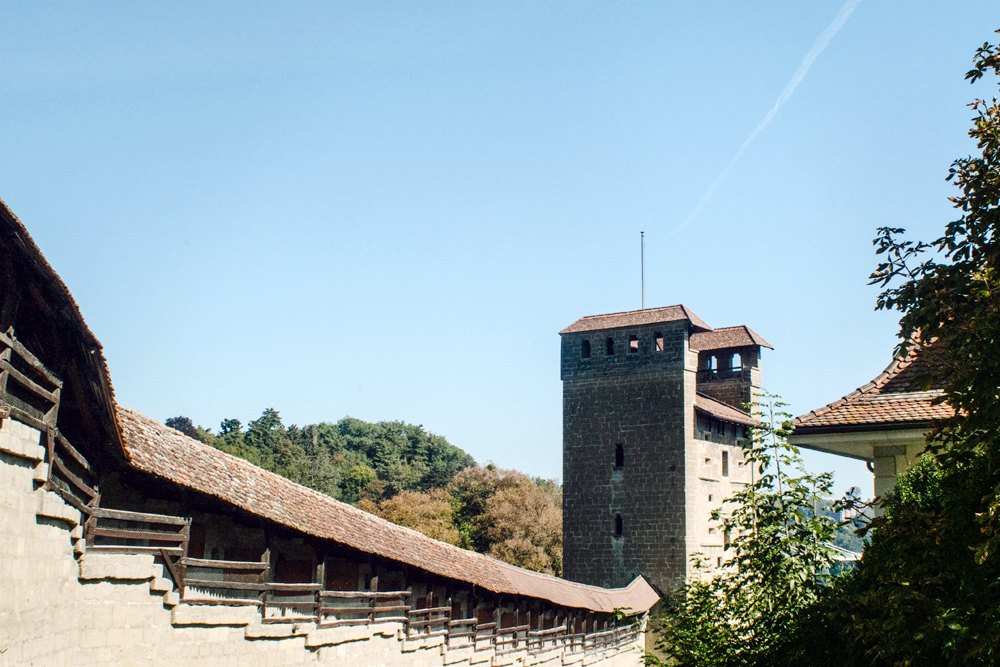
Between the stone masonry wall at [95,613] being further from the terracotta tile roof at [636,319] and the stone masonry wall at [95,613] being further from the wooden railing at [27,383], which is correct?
the terracotta tile roof at [636,319]

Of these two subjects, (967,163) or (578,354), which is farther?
(578,354)

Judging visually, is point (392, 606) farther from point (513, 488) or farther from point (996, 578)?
point (513, 488)

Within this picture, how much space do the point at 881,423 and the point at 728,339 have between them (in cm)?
2698

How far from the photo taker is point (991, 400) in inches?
247

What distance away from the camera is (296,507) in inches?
555

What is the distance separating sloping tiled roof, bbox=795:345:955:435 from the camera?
1100 centimetres

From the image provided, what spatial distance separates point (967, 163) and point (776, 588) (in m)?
4.88

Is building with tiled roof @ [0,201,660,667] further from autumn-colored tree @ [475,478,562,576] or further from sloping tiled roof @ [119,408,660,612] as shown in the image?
autumn-colored tree @ [475,478,562,576]

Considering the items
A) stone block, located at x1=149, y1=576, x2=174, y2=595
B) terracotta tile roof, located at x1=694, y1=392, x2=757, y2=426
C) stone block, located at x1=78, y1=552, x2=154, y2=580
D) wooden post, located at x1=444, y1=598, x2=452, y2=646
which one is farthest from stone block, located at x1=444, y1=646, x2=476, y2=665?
terracotta tile roof, located at x1=694, y1=392, x2=757, y2=426

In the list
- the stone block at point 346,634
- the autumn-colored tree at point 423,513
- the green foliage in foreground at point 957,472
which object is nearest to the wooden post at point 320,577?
the stone block at point 346,634

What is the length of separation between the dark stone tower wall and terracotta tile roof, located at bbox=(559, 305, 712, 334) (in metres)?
0.21

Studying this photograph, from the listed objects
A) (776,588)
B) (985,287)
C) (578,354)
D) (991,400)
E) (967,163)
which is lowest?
(776,588)

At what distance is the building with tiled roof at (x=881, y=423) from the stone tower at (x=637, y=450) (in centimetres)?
1938

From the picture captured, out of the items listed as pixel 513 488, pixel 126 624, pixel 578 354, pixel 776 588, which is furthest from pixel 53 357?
pixel 513 488
